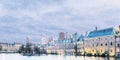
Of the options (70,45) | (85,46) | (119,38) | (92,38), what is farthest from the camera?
(70,45)

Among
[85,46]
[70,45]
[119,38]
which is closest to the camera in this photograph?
[119,38]

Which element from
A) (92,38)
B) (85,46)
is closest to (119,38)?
(92,38)

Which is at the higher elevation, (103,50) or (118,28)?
(118,28)

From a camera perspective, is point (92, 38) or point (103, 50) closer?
point (103, 50)

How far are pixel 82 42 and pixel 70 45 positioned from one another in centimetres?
2922

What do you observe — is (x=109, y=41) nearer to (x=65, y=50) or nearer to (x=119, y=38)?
(x=119, y=38)

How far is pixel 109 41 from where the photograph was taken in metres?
119

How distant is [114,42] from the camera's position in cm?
11475

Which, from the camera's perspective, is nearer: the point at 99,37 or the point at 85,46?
the point at 99,37

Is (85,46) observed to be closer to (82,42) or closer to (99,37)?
(82,42)

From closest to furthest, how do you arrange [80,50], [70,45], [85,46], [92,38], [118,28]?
[118,28], [92,38], [85,46], [80,50], [70,45]

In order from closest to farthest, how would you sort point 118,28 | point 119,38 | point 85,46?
point 119,38, point 118,28, point 85,46

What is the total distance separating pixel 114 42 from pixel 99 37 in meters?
14.6

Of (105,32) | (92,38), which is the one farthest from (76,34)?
(105,32)
